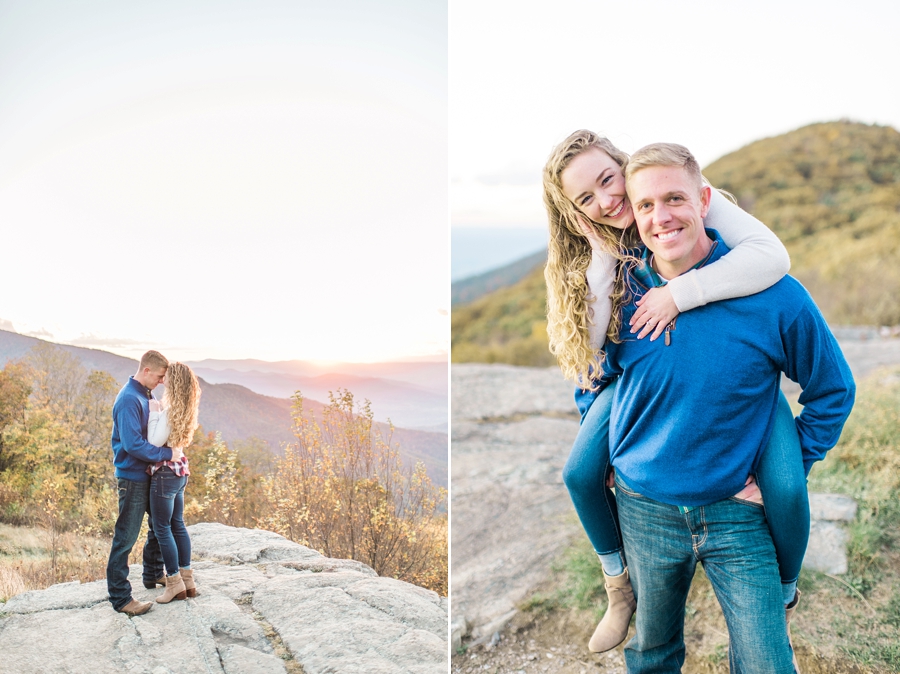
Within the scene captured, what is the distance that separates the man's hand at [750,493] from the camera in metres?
1.44

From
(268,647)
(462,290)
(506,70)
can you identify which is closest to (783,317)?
(268,647)

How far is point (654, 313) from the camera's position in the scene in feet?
4.75

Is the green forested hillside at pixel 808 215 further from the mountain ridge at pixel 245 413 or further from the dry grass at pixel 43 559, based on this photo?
the dry grass at pixel 43 559

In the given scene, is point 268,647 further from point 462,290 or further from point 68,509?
point 462,290

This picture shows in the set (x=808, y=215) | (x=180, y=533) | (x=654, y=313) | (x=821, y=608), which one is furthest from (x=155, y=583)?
(x=808, y=215)

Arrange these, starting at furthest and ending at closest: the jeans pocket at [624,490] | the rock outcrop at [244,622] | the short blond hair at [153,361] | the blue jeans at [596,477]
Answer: the short blond hair at [153,361]
the rock outcrop at [244,622]
the blue jeans at [596,477]
the jeans pocket at [624,490]

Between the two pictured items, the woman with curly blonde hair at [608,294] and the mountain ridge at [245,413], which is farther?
the mountain ridge at [245,413]

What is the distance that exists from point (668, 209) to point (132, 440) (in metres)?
1.87

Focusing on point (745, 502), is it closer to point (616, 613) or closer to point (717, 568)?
point (717, 568)

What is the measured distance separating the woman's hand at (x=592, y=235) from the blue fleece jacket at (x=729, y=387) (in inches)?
9.5

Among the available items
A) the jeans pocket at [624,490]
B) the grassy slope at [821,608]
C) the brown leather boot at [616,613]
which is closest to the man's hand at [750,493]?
the jeans pocket at [624,490]

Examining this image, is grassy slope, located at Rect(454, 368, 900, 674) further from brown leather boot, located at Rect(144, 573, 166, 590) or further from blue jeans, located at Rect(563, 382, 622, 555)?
brown leather boot, located at Rect(144, 573, 166, 590)

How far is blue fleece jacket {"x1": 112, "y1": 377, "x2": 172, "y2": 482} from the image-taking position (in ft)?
7.27

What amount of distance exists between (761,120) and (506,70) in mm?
3695
